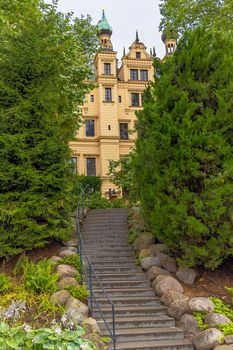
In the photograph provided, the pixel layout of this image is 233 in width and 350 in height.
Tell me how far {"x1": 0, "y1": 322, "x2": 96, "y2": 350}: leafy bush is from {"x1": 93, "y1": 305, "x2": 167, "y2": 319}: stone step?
325cm

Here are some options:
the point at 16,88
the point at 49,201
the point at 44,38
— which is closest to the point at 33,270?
the point at 49,201

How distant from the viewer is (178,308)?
7871 millimetres

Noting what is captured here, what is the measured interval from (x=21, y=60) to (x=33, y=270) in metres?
5.46

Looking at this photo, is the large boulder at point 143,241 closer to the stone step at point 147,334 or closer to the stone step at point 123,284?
the stone step at point 123,284

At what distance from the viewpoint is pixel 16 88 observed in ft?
34.4

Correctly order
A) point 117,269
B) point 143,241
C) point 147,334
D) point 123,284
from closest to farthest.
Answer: point 147,334 → point 123,284 → point 117,269 → point 143,241

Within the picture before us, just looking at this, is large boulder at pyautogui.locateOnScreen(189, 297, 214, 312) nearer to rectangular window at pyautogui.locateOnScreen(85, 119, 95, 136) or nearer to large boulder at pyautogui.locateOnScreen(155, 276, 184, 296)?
large boulder at pyautogui.locateOnScreen(155, 276, 184, 296)

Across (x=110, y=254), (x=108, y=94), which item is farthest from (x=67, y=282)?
(x=108, y=94)

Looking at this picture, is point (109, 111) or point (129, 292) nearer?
point (129, 292)

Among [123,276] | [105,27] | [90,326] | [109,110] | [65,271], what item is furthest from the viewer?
[105,27]

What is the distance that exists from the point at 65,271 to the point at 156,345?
8.63 ft

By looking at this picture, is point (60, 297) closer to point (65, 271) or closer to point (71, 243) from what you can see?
point (65, 271)

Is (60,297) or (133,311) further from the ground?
(60,297)

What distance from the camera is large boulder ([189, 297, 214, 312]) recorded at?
25.2 feet
